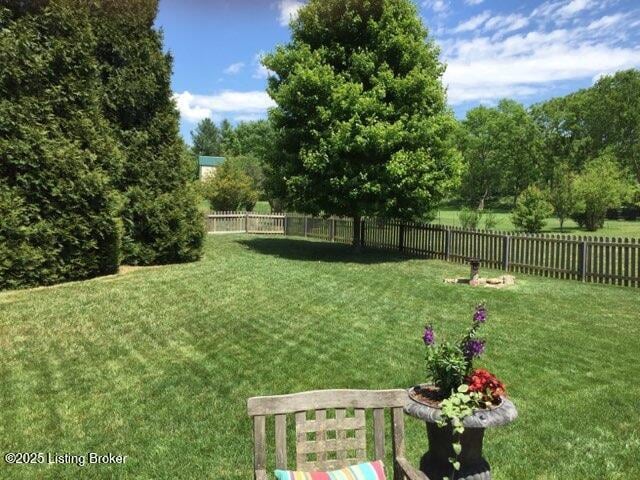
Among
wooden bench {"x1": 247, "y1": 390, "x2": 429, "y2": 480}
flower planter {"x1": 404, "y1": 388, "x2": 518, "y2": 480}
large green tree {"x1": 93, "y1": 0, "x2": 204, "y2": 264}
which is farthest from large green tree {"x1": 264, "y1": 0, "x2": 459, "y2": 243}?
wooden bench {"x1": 247, "y1": 390, "x2": 429, "y2": 480}

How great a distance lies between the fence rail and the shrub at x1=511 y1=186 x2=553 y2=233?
34.0 feet

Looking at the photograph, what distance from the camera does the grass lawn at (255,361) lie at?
3.92 m

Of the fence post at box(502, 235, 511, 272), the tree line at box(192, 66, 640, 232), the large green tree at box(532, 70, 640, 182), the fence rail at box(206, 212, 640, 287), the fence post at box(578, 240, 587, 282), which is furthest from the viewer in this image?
the large green tree at box(532, 70, 640, 182)

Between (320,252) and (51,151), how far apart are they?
30.2 ft

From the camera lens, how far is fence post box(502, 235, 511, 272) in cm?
1382

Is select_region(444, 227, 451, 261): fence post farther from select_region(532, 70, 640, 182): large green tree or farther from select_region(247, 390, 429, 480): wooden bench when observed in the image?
select_region(532, 70, 640, 182): large green tree

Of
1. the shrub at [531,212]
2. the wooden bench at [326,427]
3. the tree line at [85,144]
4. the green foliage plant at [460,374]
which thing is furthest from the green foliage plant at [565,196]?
the wooden bench at [326,427]

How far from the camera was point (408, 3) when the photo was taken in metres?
15.7

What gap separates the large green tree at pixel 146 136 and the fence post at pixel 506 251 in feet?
27.6

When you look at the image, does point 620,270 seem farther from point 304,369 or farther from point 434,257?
point 304,369

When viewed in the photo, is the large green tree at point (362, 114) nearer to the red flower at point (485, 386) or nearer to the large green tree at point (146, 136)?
the large green tree at point (146, 136)

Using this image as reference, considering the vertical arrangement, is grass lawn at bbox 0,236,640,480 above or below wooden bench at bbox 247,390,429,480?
below

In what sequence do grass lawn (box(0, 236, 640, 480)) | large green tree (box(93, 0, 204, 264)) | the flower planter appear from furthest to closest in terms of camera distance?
1. large green tree (box(93, 0, 204, 264))
2. grass lawn (box(0, 236, 640, 480))
3. the flower planter

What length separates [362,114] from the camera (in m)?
14.5
